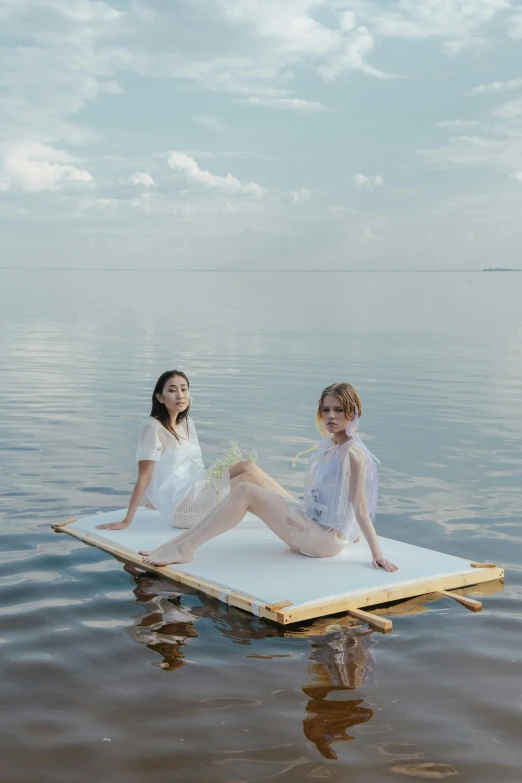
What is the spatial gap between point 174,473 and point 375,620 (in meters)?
2.71

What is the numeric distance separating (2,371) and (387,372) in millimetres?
8674

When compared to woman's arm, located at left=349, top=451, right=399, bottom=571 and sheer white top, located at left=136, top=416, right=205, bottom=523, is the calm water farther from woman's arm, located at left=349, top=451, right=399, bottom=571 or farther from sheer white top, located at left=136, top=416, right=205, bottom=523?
sheer white top, located at left=136, top=416, right=205, bottom=523

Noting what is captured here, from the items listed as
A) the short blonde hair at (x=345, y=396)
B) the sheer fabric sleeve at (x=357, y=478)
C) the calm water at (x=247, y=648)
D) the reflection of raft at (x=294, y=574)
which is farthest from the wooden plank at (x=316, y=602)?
the short blonde hair at (x=345, y=396)

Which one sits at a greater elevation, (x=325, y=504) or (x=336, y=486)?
(x=336, y=486)

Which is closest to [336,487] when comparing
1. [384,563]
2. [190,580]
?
[384,563]

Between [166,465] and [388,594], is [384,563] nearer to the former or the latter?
[388,594]

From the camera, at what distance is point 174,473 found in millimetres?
8219

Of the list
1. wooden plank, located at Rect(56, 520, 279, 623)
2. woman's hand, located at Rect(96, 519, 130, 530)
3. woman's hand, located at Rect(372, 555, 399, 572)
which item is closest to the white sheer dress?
woman's hand, located at Rect(372, 555, 399, 572)

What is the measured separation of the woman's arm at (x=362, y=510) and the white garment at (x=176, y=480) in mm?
1508

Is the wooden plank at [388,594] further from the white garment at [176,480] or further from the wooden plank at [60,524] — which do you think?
the wooden plank at [60,524]

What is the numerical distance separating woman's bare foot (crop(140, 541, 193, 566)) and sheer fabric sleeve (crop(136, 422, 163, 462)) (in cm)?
114

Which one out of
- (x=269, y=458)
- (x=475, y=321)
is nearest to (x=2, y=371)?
(x=269, y=458)

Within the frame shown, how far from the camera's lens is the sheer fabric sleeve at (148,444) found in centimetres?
813

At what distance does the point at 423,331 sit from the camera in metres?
34.1
